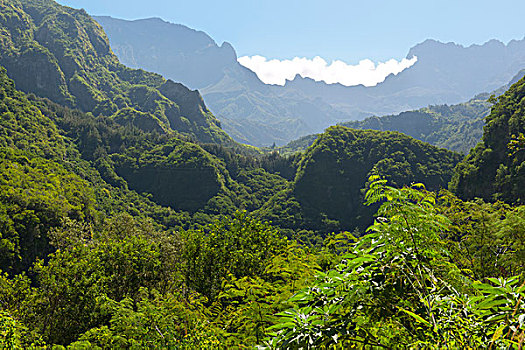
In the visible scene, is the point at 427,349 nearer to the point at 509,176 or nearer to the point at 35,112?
the point at 509,176

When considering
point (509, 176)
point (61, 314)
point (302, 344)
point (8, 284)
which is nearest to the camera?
point (302, 344)

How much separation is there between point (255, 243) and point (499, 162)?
6378cm

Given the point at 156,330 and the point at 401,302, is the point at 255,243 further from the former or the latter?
the point at 401,302

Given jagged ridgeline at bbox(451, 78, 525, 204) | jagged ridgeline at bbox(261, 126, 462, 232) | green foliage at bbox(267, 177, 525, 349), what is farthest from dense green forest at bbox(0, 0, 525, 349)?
jagged ridgeline at bbox(261, 126, 462, 232)

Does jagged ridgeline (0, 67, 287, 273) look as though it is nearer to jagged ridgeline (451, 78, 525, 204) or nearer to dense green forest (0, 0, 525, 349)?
dense green forest (0, 0, 525, 349)

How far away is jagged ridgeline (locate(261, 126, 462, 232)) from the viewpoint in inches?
4395

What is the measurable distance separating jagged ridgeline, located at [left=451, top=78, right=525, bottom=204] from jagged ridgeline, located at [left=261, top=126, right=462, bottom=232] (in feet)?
128

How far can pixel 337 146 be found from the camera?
454 ft

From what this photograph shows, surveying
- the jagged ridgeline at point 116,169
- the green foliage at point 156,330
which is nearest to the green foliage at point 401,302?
the green foliage at point 156,330

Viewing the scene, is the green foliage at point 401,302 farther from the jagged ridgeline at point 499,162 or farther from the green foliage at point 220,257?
the jagged ridgeline at point 499,162

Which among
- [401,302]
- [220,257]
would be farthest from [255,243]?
[401,302]

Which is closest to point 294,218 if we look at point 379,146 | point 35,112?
point 379,146

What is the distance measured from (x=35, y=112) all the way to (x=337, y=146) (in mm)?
129788

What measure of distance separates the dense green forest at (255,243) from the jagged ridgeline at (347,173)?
68cm
